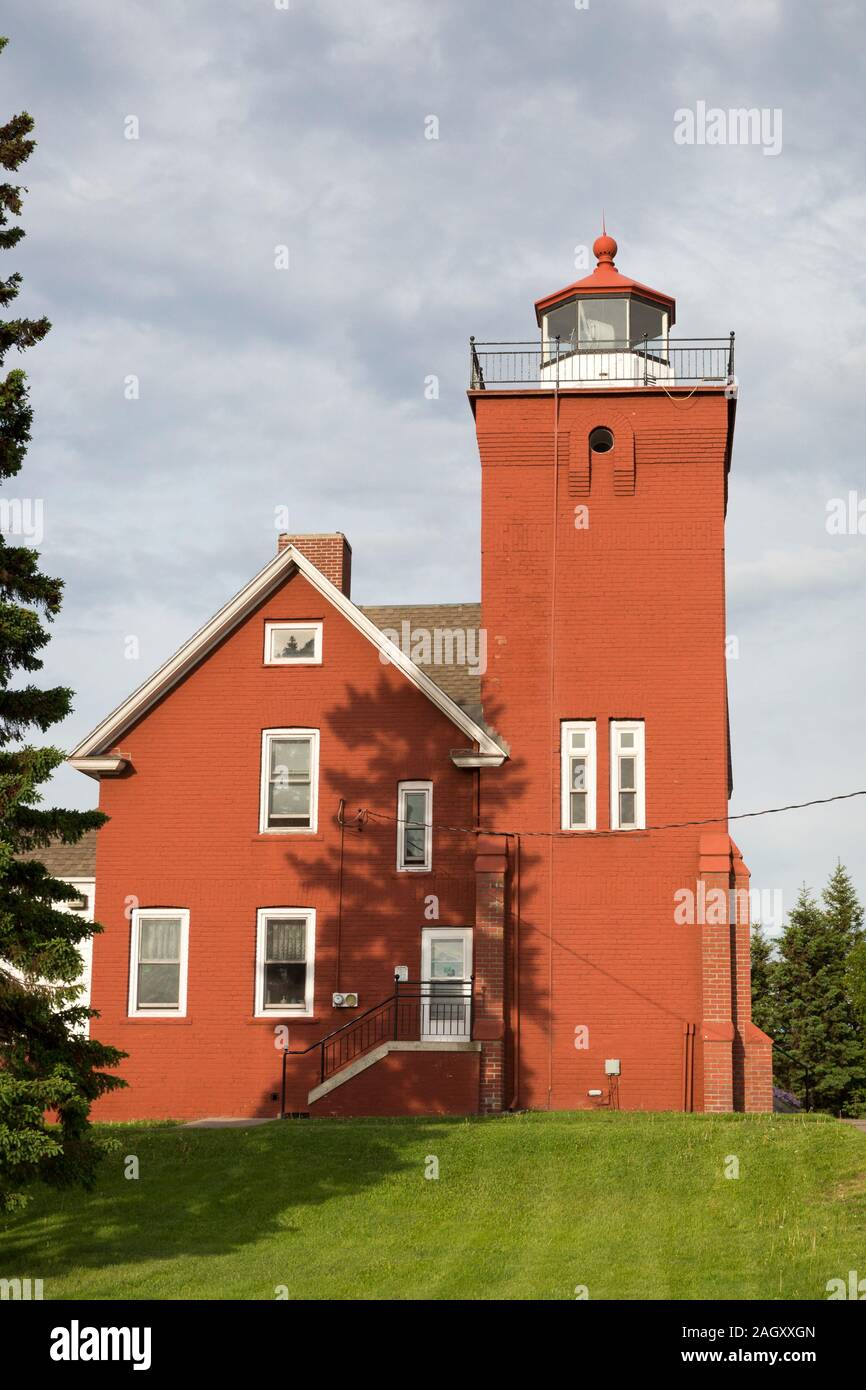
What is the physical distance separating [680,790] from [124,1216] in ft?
36.1

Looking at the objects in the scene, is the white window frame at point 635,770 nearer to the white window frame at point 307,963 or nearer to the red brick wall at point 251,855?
the red brick wall at point 251,855

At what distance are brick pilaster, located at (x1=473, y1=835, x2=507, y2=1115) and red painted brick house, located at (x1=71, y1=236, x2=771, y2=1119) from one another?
0.12ft

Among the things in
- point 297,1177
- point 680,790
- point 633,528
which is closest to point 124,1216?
point 297,1177

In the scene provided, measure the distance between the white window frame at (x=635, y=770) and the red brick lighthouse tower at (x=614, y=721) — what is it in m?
0.03

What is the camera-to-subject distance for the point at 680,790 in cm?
2427

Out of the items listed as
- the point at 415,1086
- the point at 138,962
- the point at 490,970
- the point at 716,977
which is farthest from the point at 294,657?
the point at 716,977

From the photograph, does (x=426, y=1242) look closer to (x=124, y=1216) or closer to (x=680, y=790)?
(x=124, y=1216)

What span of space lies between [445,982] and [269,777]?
4.32m

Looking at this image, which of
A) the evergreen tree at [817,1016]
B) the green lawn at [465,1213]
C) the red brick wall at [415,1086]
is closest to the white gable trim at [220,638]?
the red brick wall at [415,1086]

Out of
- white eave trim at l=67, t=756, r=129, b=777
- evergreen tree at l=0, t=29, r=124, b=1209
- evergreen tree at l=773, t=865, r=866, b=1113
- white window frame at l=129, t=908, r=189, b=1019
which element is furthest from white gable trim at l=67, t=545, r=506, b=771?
evergreen tree at l=773, t=865, r=866, b=1113

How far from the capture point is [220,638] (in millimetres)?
25562

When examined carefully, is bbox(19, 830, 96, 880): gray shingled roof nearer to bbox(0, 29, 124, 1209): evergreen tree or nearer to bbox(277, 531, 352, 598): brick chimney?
bbox(277, 531, 352, 598): brick chimney

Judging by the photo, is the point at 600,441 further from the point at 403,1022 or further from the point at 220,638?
the point at 403,1022

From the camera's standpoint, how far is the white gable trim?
25.0m
